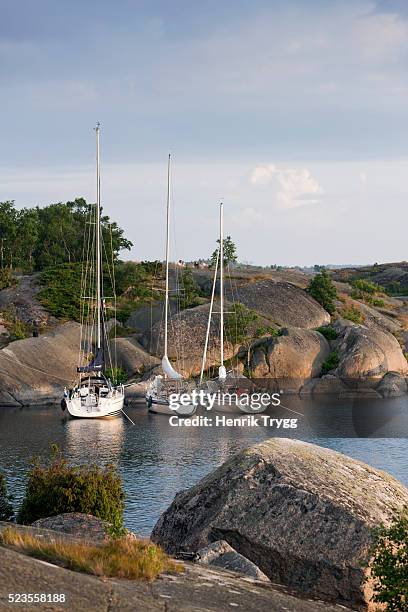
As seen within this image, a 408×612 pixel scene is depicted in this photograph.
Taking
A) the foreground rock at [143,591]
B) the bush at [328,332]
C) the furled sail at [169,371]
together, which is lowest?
the furled sail at [169,371]

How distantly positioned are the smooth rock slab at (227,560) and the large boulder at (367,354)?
228 feet

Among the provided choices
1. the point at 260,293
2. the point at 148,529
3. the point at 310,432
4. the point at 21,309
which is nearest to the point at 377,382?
the point at 260,293

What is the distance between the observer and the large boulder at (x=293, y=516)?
19.0 m

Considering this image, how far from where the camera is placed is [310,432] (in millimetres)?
60781

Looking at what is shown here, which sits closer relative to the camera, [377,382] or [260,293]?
[377,382]

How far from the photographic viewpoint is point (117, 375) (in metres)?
79.6

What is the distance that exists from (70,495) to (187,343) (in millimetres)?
62177

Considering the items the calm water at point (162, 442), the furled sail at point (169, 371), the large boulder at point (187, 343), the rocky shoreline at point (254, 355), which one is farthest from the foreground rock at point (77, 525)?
the large boulder at point (187, 343)

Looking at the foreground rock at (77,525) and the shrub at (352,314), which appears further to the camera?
the shrub at (352,314)

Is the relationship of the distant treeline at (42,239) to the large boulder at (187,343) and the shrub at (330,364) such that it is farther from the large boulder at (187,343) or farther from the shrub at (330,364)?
the shrub at (330,364)

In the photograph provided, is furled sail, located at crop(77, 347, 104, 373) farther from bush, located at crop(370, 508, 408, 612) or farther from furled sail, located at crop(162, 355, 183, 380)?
bush, located at crop(370, 508, 408, 612)

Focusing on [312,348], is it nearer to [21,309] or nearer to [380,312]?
[380,312]

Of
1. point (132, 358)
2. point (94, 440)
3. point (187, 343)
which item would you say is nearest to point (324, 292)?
point (187, 343)

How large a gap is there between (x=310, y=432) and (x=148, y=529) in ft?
94.8
